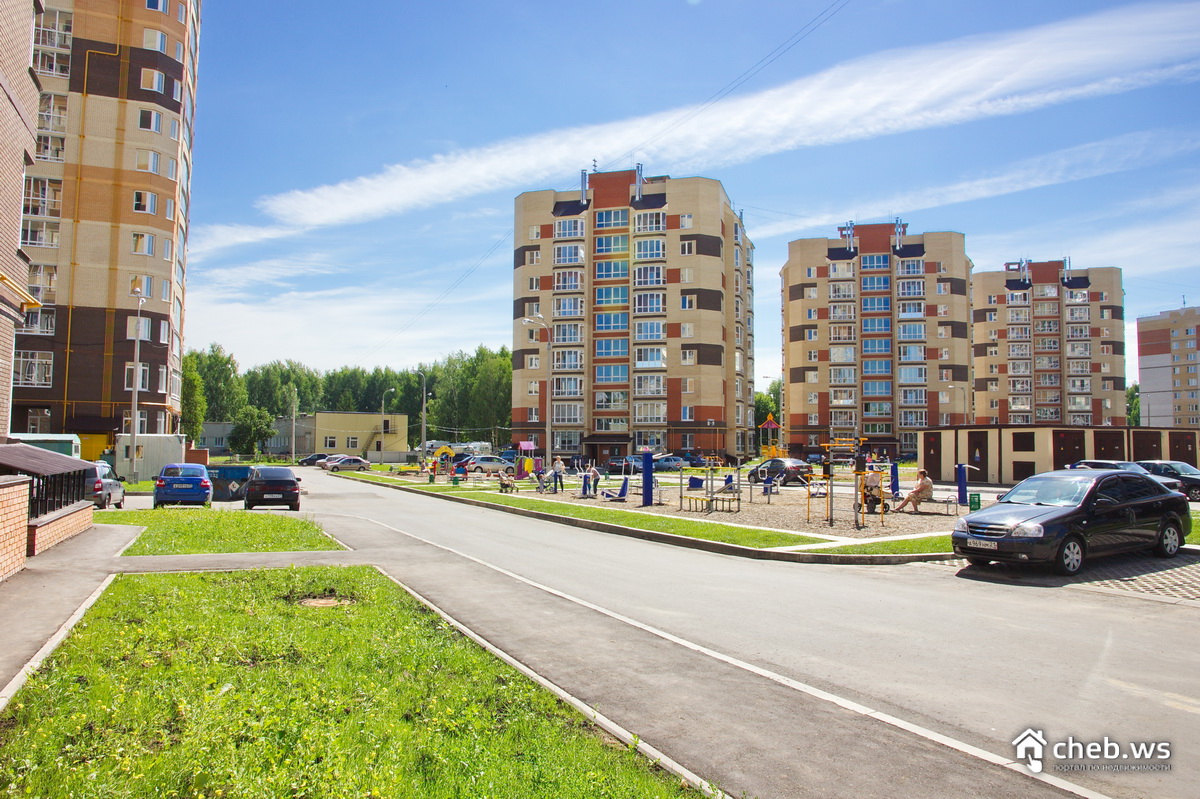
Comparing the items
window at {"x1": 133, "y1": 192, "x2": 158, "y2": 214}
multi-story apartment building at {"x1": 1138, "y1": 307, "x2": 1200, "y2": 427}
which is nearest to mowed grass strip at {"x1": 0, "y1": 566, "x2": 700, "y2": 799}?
window at {"x1": 133, "y1": 192, "x2": 158, "y2": 214}

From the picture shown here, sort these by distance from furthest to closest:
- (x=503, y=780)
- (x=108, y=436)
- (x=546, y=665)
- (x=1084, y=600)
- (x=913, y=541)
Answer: (x=108, y=436) → (x=913, y=541) → (x=1084, y=600) → (x=546, y=665) → (x=503, y=780)

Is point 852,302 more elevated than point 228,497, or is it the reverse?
point 852,302

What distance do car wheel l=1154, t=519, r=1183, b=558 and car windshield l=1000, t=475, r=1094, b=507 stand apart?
76.1 inches

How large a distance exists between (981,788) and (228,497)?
106ft

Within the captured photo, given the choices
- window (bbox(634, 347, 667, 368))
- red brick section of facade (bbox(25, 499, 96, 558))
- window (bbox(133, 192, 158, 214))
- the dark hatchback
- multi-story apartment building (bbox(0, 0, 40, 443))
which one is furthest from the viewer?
window (bbox(634, 347, 667, 368))

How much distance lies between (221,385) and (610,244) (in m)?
77.5

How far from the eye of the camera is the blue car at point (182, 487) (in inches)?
1021

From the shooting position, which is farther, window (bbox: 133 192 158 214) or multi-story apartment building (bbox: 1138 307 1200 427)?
multi-story apartment building (bbox: 1138 307 1200 427)

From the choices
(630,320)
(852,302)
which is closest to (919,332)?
(852,302)

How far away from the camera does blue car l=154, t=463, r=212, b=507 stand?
25938mm

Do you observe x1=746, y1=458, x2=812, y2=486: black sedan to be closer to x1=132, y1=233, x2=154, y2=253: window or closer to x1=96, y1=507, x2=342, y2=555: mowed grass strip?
x1=96, y1=507, x2=342, y2=555: mowed grass strip

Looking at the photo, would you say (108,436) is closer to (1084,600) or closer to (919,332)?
(1084,600)

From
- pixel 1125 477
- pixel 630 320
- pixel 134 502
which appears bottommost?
pixel 134 502

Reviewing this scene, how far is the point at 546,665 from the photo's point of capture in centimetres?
686
